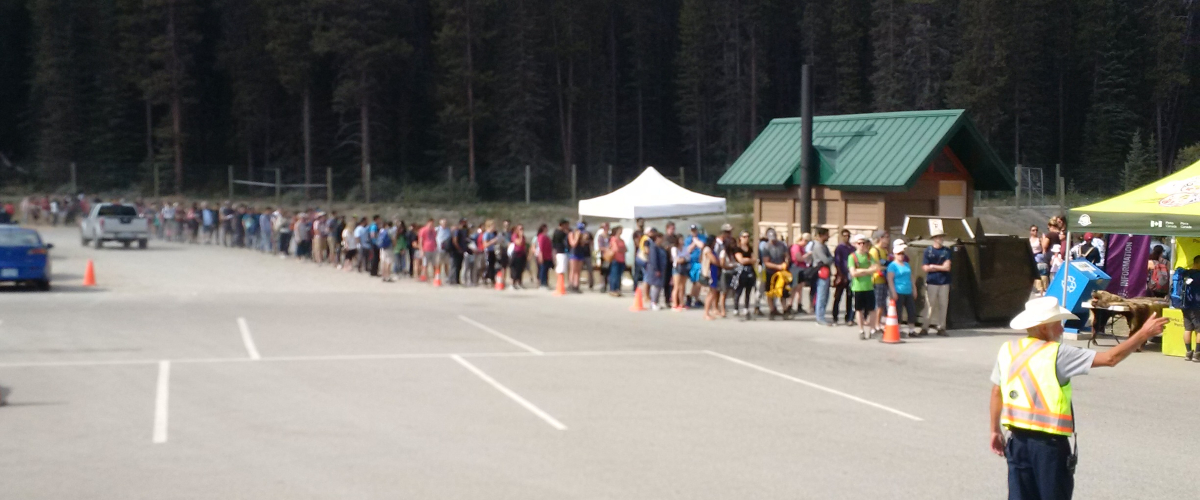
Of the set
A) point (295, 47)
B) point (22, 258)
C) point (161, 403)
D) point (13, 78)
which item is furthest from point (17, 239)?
point (13, 78)

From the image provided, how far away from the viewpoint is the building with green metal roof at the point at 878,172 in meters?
25.2

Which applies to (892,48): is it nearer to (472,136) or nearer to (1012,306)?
(472,136)

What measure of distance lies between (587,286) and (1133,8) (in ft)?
120

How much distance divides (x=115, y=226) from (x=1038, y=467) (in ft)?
132

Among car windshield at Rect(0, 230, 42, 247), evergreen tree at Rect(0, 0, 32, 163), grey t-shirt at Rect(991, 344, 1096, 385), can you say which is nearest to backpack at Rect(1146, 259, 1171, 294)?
grey t-shirt at Rect(991, 344, 1096, 385)

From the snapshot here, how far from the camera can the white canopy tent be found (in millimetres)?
28828

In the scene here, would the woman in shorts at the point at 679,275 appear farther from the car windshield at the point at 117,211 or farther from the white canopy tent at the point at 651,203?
the car windshield at the point at 117,211

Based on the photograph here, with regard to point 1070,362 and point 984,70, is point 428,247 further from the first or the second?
point 984,70

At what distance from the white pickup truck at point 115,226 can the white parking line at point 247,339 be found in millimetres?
23880

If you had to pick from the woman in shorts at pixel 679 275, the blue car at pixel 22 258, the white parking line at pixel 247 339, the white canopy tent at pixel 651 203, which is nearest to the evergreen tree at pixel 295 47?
the white canopy tent at pixel 651 203

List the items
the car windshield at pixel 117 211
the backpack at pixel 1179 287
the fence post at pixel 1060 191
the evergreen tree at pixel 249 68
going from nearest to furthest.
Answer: the backpack at pixel 1179 287 → the fence post at pixel 1060 191 → the car windshield at pixel 117 211 → the evergreen tree at pixel 249 68

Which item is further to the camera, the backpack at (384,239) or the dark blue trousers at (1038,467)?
the backpack at (384,239)

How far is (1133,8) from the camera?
177ft

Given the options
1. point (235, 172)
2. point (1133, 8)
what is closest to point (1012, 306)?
point (1133, 8)
